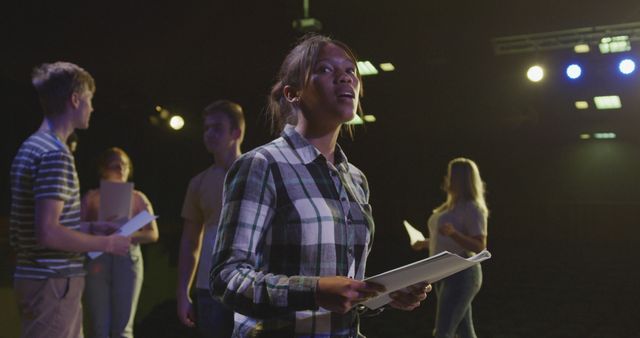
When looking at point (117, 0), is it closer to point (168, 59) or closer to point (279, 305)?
point (168, 59)

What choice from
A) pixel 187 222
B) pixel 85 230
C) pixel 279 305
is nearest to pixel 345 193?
pixel 279 305

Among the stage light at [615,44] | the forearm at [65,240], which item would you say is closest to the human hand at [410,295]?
the forearm at [65,240]

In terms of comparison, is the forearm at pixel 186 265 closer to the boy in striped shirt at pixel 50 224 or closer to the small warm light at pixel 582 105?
the boy in striped shirt at pixel 50 224

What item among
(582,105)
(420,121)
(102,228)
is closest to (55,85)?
(102,228)

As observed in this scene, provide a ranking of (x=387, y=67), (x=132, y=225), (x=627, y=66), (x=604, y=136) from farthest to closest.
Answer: (x=604, y=136) → (x=387, y=67) → (x=627, y=66) → (x=132, y=225)

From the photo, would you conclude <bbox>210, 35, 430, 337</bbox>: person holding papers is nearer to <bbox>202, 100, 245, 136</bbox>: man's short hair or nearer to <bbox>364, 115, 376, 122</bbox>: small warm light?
<bbox>202, 100, 245, 136</bbox>: man's short hair

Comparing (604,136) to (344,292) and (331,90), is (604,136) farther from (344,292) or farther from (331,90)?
(344,292)

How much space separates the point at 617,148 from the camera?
47.6 ft

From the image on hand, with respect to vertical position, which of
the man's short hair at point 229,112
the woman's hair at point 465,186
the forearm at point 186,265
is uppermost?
the man's short hair at point 229,112

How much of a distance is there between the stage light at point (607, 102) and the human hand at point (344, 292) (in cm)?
1315

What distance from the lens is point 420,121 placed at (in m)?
14.1

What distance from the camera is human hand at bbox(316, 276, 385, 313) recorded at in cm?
87

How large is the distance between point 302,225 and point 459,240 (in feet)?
8.29

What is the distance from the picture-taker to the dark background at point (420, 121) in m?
6.49
